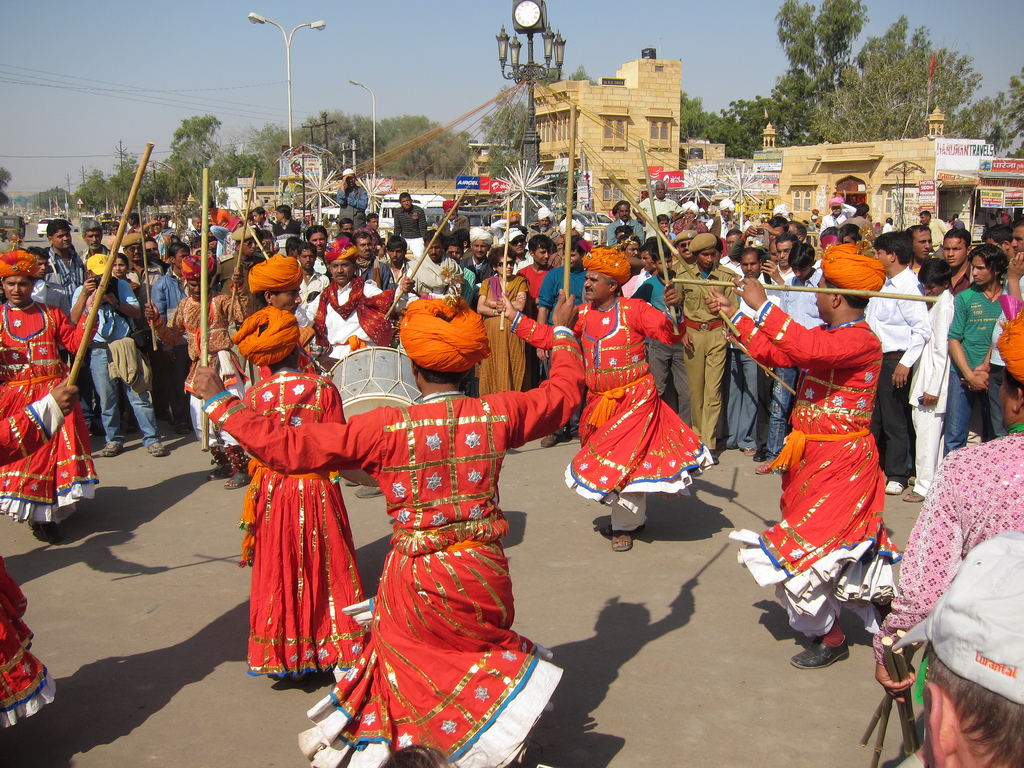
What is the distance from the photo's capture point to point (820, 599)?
411 cm

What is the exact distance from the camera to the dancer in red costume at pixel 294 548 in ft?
12.9

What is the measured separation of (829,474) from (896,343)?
11.2 ft

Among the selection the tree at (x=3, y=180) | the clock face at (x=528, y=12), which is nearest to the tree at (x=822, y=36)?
the clock face at (x=528, y=12)

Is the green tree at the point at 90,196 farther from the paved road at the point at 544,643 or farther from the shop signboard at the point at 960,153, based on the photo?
the paved road at the point at 544,643

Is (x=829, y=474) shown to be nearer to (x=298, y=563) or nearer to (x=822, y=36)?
(x=298, y=563)

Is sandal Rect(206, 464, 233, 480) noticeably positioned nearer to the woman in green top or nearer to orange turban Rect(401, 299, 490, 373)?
orange turban Rect(401, 299, 490, 373)

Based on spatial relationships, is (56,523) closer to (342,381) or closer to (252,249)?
Answer: (342,381)

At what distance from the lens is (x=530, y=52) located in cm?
1694

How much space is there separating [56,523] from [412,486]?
4.73m

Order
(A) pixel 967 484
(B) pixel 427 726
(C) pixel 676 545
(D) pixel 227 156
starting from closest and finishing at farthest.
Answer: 1. (A) pixel 967 484
2. (B) pixel 427 726
3. (C) pixel 676 545
4. (D) pixel 227 156

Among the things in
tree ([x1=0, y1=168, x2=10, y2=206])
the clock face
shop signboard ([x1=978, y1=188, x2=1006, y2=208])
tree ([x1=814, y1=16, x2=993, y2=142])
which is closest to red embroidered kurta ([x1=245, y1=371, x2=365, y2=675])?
the clock face

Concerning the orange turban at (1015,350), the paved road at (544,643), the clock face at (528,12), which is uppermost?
the clock face at (528,12)

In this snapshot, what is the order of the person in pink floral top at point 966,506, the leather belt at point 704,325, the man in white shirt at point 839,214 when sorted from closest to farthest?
the person in pink floral top at point 966,506, the leather belt at point 704,325, the man in white shirt at point 839,214

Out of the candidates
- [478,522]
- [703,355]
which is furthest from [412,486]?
[703,355]
